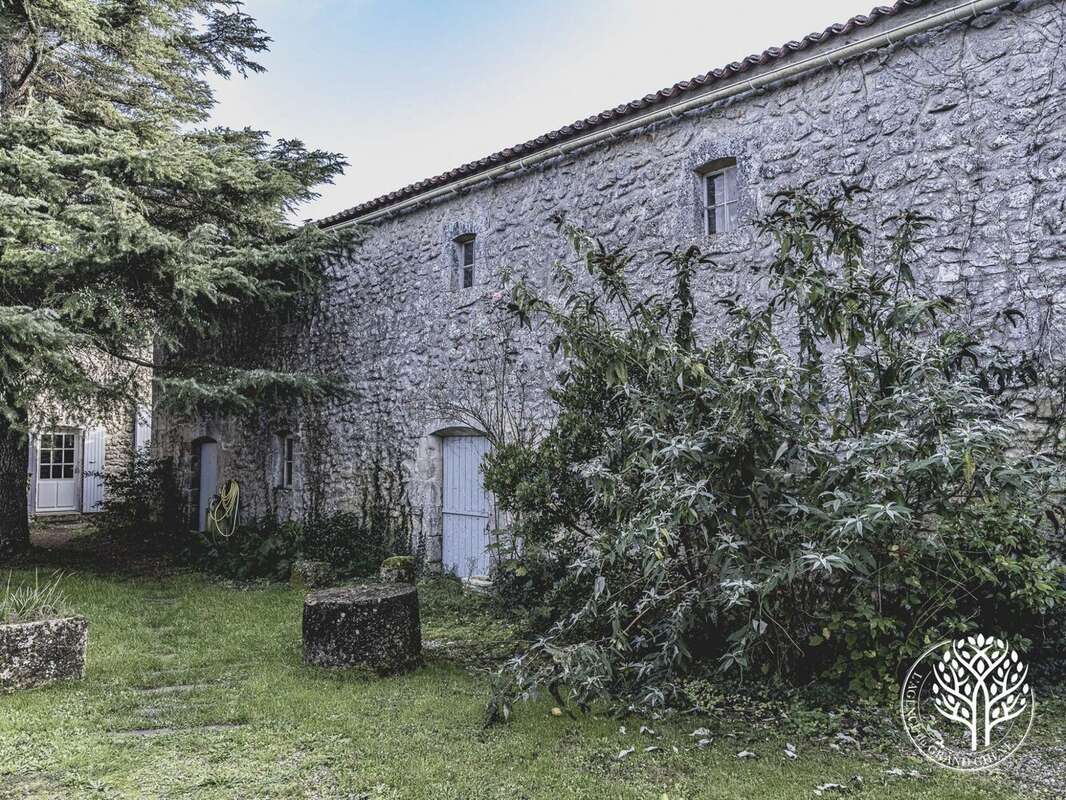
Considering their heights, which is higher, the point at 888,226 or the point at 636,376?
the point at 888,226

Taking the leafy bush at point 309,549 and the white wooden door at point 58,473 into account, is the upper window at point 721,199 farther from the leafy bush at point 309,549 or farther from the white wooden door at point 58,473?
the white wooden door at point 58,473

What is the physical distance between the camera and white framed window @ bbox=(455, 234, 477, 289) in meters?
9.20

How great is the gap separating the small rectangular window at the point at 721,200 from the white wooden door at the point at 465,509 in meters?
3.52

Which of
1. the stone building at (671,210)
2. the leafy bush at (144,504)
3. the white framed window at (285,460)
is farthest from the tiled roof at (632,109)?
the leafy bush at (144,504)

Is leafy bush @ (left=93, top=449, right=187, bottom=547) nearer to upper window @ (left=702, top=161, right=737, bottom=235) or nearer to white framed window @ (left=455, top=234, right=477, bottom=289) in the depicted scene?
white framed window @ (left=455, top=234, right=477, bottom=289)

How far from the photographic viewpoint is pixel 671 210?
7039 mm

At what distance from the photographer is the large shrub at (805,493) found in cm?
389

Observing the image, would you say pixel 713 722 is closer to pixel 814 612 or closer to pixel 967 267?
pixel 814 612

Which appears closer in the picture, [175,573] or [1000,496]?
[1000,496]

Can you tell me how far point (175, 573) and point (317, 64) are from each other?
957 centimetres

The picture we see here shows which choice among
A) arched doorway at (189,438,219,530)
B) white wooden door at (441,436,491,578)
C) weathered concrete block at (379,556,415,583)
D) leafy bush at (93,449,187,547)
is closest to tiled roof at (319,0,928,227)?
white wooden door at (441,436,491,578)

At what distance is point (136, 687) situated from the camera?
5078 mm

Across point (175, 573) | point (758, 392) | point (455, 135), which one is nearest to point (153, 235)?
point (175, 573)
